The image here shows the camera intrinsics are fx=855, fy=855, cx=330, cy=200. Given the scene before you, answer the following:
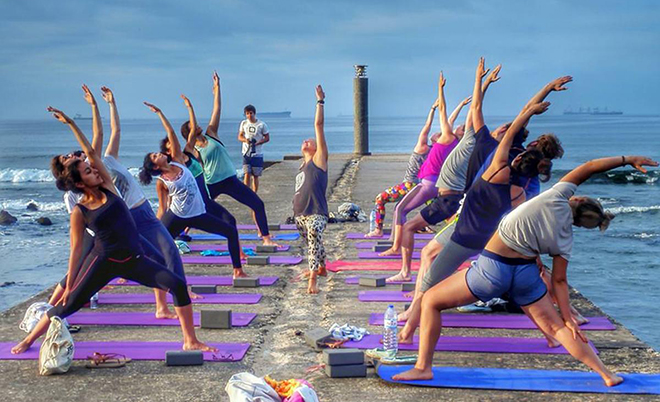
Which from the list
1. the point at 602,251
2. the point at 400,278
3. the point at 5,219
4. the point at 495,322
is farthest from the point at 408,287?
the point at 5,219

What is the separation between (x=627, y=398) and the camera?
6215mm

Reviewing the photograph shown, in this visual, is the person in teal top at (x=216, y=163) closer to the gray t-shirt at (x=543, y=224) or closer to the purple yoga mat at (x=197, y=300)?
the purple yoga mat at (x=197, y=300)

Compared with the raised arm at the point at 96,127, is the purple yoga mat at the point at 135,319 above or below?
below

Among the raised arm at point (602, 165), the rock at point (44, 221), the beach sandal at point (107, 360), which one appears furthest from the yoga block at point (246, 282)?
the rock at point (44, 221)

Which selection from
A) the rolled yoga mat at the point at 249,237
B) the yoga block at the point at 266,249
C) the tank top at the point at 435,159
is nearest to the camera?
the tank top at the point at 435,159

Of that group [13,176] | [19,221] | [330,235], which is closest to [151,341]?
[330,235]

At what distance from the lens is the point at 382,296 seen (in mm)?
9539

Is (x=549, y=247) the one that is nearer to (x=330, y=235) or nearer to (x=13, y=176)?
(x=330, y=235)

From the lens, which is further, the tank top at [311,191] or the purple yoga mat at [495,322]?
the tank top at [311,191]

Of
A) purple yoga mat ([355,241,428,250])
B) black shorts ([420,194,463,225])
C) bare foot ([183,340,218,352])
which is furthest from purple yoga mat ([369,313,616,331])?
purple yoga mat ([355,241,428,250])

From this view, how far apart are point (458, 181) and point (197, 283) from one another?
3386 millimetres

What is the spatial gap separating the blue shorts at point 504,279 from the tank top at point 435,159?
474cm

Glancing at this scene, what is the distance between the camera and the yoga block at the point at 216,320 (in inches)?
325

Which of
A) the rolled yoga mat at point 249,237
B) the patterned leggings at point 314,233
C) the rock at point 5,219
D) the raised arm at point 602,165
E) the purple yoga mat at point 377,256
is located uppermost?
the raised arm at point 602,165
